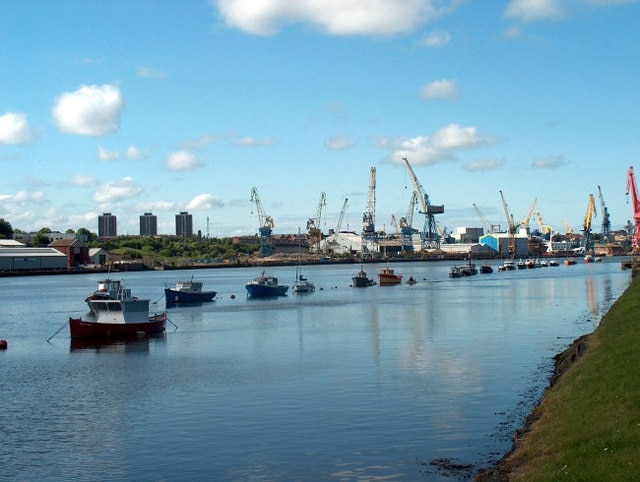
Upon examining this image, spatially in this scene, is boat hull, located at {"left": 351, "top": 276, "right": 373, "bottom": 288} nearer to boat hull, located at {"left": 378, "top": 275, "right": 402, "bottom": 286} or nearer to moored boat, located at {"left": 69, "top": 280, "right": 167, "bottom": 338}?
boat hull, located at {"left": 378, "top": 275, "right": 402, "bottom": 286}

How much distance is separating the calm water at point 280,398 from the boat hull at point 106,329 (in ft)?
3.92

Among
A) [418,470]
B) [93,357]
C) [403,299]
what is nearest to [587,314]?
[403,299]

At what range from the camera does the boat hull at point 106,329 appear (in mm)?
53500

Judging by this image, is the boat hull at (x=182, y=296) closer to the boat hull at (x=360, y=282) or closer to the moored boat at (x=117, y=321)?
the moored boat at (x=117, y=321)

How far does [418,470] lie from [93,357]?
98.1ft

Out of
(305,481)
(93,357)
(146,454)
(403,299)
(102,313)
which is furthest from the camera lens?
(403,299)

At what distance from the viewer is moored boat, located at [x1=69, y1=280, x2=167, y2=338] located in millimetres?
53594

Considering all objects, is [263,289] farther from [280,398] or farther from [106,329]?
[280,398]

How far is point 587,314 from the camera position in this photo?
61.4 m

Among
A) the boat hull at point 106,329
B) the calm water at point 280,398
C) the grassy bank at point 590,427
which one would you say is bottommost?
the calm water at point 280,398

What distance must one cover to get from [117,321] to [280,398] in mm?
27476

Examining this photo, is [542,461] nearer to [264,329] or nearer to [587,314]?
[264,329]

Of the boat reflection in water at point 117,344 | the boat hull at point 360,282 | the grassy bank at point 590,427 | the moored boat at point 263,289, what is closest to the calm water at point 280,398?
the boat reflection in water at point 117,344

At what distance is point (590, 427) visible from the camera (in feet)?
54.0
